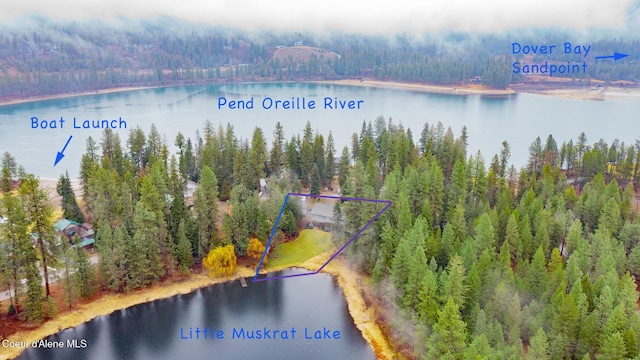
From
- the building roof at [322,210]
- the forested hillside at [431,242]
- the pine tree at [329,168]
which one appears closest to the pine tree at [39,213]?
the forested hillside at [431,242]

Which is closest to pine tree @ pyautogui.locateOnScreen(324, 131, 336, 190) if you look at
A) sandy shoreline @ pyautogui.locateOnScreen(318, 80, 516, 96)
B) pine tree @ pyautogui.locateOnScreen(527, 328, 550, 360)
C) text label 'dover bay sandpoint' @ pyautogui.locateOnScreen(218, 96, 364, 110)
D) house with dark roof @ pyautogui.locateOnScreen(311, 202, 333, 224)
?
house with dark roof @ pyautogui.locateOnScreen(311, 202, 333, 224)

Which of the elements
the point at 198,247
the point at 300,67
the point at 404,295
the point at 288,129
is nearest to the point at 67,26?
the point at 300,67

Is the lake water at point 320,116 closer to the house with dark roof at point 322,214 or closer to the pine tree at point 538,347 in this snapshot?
the house with dark roof at point 322,214

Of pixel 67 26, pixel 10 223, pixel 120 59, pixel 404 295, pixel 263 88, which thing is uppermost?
pixel 67 26

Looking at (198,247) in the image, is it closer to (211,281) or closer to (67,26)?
(211,281)

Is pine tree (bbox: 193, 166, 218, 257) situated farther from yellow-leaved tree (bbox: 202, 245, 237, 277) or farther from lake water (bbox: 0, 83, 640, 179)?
lake water (bbox: 0, 83, 640, 179)

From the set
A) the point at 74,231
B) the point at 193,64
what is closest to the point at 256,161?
the point at 74,231

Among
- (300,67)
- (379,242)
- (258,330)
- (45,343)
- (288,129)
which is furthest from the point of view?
(300,67)
